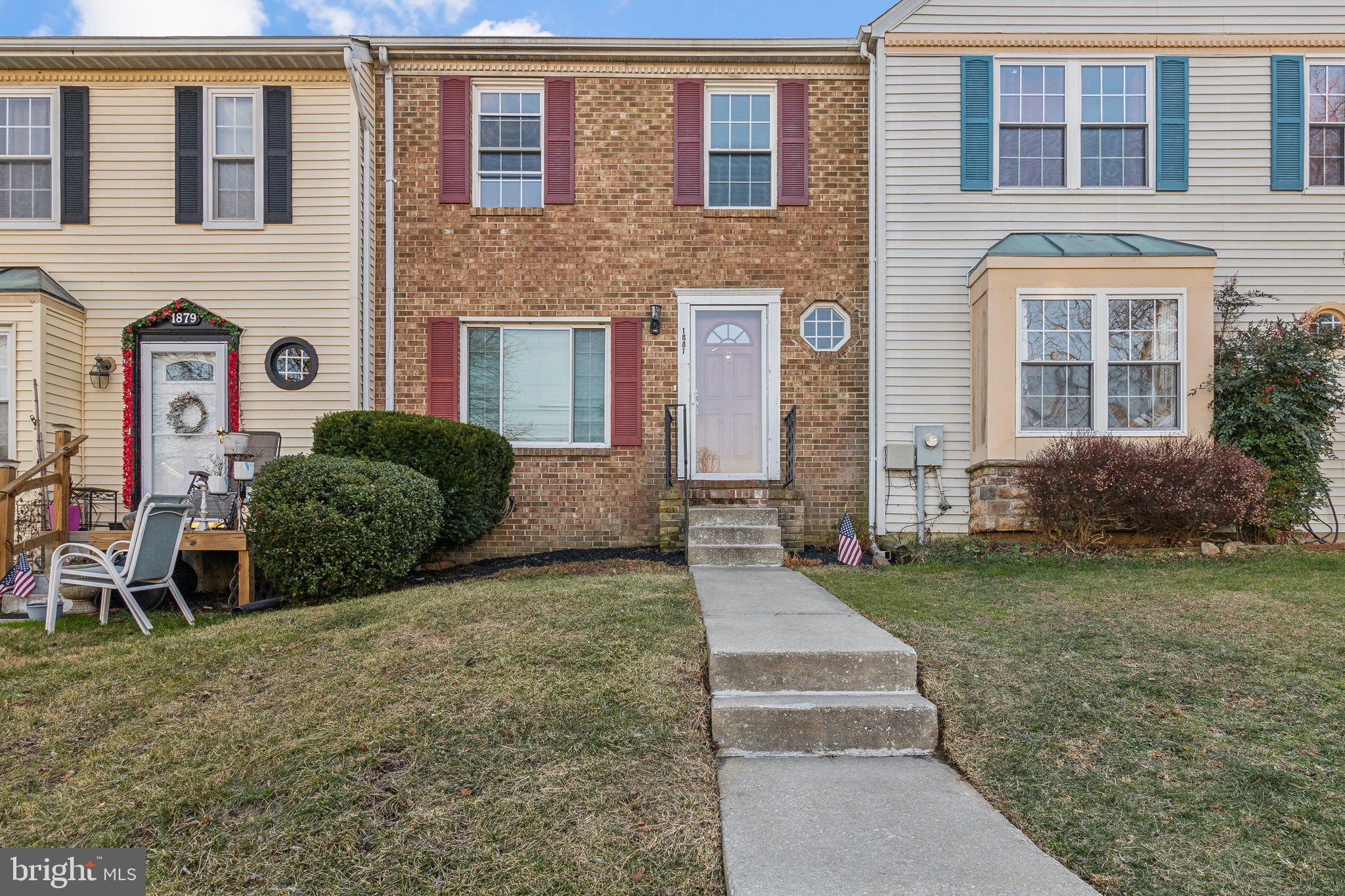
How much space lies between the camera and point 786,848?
244cm

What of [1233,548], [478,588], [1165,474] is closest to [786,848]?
[478,588]

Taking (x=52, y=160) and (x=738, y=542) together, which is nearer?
(x=738, y=542)

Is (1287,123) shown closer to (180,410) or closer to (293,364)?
(293,364)

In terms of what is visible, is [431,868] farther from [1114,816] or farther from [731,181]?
[731,181]

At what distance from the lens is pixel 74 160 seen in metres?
8.41

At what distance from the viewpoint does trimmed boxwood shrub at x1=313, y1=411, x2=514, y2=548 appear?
6.74 m

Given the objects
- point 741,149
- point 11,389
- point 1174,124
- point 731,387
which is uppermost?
point 1174,124

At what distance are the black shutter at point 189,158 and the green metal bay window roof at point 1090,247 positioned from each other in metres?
8.26

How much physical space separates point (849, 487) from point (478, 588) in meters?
4.43

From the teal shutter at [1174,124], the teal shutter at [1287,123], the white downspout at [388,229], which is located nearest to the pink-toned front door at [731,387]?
the white downspout at [388,229]

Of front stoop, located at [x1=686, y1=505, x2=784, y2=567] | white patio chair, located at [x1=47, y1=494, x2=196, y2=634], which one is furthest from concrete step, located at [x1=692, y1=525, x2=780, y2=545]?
white patio chair, located at [x1=47, y1=494, x2=196, y2=634]

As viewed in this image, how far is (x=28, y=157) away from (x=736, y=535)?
8447 millimetres

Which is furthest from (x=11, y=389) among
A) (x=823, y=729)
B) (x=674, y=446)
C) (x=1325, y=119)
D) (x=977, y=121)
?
(x=1325, y=119)

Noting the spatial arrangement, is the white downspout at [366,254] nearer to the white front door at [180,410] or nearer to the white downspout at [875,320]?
the white front door at [180,410]
